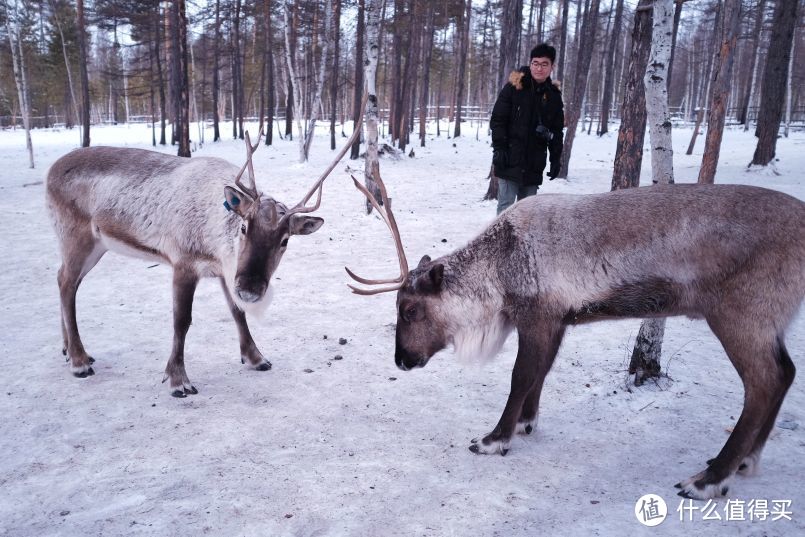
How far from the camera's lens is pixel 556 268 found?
121 inches

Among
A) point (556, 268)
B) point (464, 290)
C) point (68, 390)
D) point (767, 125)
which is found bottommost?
point (68, 390)

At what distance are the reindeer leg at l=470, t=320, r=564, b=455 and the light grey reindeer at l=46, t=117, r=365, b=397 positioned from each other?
177cm

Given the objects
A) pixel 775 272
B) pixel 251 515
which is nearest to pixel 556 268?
pixel 775 272

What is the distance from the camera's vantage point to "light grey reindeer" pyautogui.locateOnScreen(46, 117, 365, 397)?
12.9ft

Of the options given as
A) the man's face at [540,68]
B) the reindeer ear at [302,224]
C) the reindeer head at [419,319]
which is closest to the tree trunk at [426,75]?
the man's face at [540,68]

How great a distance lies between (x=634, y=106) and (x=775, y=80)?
12695 mm

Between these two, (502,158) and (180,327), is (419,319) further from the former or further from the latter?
(502,158)

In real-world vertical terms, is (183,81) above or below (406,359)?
above

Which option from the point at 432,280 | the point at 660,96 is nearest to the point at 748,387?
the point at 432,280

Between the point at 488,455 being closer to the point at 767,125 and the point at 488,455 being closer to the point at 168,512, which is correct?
the point at 168,512

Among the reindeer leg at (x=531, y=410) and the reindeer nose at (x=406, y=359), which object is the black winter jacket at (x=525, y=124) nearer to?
the reindeer leg at (x=531, y=410)

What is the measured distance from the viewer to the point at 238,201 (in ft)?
13.3

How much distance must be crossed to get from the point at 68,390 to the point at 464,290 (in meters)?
3.13

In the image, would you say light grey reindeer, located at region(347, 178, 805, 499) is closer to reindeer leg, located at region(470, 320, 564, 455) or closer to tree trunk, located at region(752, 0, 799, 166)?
reindeer leg, located at region(470, 320, 564, 455)
